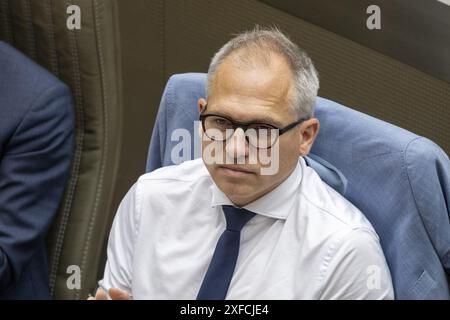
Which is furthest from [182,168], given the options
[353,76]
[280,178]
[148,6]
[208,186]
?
[148,6]

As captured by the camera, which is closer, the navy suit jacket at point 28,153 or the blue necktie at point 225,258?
the blue necktie at point 225,258

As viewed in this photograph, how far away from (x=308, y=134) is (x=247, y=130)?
0.39 feet

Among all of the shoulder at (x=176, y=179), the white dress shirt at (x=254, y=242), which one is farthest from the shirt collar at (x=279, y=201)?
the shoulder at (x=176, y=179)

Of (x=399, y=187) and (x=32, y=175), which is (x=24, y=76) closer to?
(x=32, y=175)

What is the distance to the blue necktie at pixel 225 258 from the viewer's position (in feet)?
5.38

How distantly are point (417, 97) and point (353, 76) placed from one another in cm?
13

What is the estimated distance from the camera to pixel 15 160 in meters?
1.84

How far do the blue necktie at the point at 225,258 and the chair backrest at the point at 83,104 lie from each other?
13.3 inches

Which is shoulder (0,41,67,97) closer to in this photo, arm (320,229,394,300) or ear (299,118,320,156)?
ear (299,118,320,156)

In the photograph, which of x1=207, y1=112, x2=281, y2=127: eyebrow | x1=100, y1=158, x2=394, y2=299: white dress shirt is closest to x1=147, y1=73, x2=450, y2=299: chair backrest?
x1=100, y1=158, x2=394, y2=299: white dress shirt

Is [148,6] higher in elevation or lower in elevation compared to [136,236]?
higher

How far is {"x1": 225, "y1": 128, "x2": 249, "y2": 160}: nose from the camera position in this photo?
1.58m

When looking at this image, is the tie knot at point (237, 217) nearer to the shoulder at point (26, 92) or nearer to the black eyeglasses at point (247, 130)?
the black eyeglasses at point (247, 130)
